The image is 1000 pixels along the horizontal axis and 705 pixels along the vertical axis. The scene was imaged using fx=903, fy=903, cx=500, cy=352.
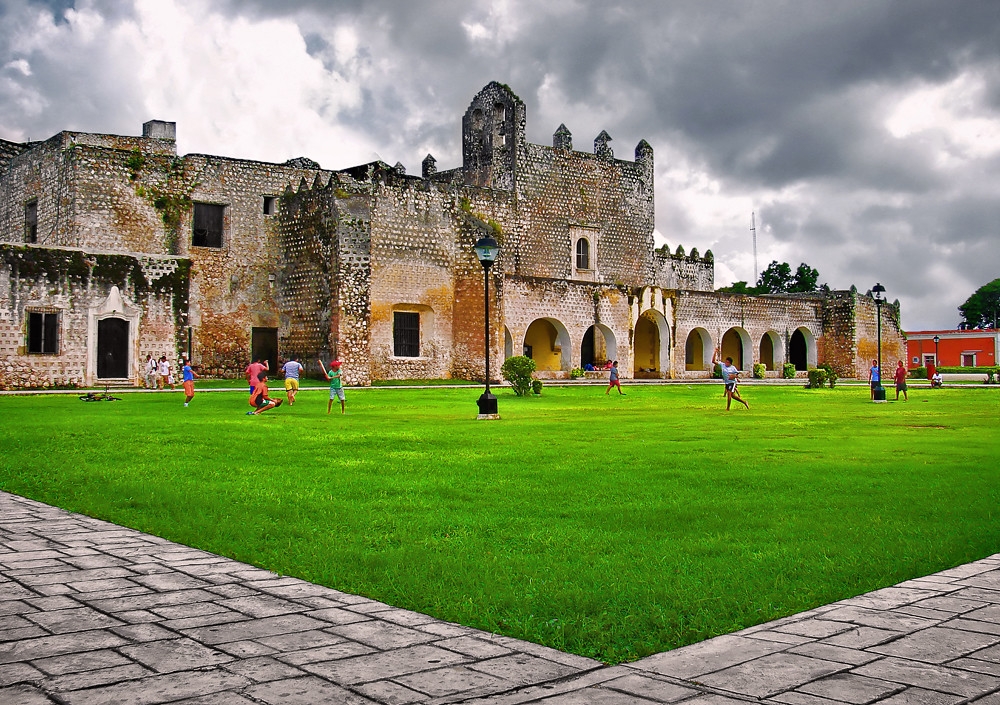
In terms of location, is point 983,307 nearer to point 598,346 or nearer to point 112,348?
point 598,346

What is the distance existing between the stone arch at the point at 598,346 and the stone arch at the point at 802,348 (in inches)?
486

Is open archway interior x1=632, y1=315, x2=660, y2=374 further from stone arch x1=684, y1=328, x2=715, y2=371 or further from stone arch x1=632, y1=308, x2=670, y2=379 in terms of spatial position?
stone arch x1=684, y1=328, x2=715, y2=371

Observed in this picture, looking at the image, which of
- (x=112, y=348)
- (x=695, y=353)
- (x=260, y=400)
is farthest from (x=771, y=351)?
(x=260, y=400)

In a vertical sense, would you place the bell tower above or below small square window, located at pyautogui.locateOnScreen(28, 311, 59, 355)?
above

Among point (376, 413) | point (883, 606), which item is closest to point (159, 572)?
point (883, 606)

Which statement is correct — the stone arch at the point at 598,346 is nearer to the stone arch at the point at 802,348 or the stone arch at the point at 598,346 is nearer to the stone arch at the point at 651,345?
the stone arch at the point at 651,345

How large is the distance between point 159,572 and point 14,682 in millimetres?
1793

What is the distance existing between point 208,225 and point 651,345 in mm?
22754

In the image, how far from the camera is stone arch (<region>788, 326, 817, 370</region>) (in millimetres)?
50250

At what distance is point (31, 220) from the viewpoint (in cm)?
3597

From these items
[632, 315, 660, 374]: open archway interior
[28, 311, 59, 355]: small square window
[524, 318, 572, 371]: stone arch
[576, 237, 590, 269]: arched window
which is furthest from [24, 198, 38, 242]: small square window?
[632, 315, 660, 374]: open archway interior

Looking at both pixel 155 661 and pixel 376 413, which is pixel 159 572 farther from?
pixel 376 413

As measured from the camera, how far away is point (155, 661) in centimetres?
344

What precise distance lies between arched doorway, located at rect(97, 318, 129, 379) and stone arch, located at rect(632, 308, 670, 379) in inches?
905
